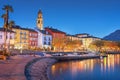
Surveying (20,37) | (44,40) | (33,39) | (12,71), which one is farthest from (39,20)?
(12,71)

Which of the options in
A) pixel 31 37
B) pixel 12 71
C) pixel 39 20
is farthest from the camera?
pixel 39 20

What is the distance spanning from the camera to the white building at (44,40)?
13750 cm

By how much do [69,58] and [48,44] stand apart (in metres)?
52.7

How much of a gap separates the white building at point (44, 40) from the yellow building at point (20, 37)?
11222mm

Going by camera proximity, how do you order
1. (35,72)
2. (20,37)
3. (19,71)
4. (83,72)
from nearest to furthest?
(19,71)
(35,72)
(83,72)
(20,37)

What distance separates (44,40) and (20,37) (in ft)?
69.1

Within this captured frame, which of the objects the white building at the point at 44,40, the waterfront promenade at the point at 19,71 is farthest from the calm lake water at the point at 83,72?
the white building at the point at 44,40

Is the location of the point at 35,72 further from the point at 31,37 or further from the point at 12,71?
the point at 31,37

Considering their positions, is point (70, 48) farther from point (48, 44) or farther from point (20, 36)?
point (20, 36)

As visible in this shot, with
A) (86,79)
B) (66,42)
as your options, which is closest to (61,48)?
(66,42)

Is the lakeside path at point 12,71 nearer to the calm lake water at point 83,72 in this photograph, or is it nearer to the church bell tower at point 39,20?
the calm lake water at point 83,72

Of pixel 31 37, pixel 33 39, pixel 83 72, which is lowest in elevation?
pixel 83 72

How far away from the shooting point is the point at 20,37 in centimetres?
12250

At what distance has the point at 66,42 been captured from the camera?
5758 inches
